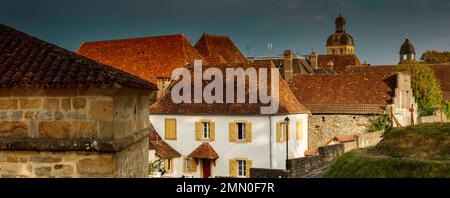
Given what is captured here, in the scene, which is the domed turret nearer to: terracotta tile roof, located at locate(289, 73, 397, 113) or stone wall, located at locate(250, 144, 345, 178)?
terracotta tile roof, located at locate(289, 73, 397, 113)

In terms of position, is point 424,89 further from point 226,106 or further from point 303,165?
point 303,165

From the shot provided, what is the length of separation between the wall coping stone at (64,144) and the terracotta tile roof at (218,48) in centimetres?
3924

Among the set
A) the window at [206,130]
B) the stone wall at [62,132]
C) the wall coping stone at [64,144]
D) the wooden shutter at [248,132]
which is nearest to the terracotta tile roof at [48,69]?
the stone wall at [62,132]

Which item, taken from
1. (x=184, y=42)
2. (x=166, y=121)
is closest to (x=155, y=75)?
(x=184, y=42)

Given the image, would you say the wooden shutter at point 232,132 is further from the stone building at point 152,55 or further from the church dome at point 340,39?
the church dome at point 340,39

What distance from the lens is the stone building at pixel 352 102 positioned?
3750cm

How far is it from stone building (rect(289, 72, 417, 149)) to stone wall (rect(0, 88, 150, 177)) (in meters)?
30.1

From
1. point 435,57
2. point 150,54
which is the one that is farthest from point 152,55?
point 435,57

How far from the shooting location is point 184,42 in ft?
146

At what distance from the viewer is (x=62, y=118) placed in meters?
8.75

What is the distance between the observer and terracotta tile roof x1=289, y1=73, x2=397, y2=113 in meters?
38.1
